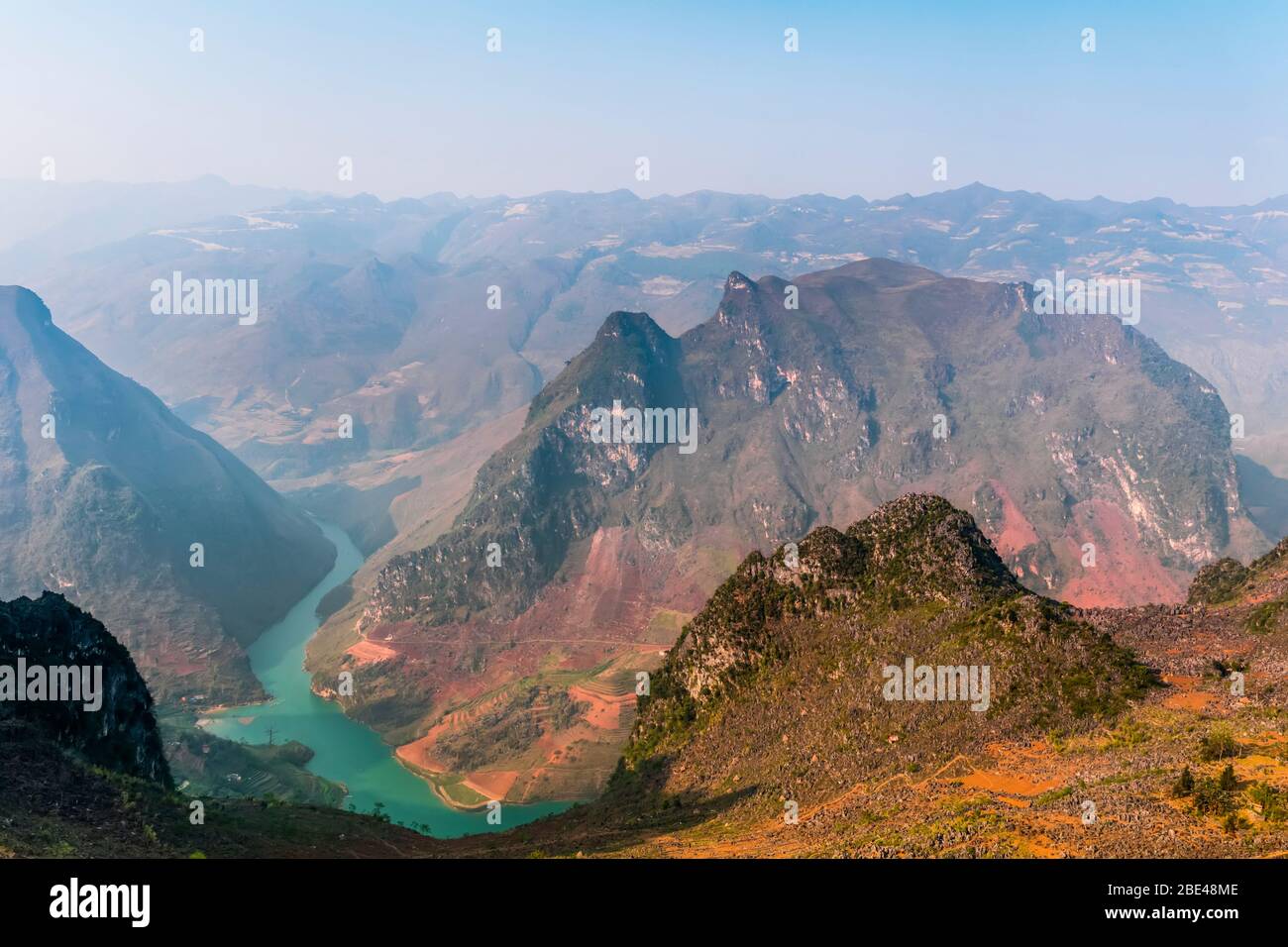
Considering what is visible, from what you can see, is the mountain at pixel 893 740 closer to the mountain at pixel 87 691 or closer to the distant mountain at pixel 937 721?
the distant mountain at pixel 937 721

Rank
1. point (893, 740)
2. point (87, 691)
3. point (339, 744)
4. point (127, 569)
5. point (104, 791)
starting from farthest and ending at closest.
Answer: point (127, 569) < point (339, 744) < point (87, 691) < point (893, 740) < point (104, 791)

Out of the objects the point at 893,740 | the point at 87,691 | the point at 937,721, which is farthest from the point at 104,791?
the point at 937,721

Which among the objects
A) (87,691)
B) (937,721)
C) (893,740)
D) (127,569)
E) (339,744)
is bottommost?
(339,744)

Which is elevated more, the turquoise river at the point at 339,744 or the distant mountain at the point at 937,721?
the distant mountain at the point at 937,721

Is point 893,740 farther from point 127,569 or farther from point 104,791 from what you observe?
point 127,569

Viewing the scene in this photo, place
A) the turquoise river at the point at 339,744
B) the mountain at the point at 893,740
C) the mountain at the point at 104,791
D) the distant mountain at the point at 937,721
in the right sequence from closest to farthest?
the distant mountain at the point at 937,721
the mountain at the point at 893,740
the mountain at the point at 104,791
the turquoise river at the point at 339,744

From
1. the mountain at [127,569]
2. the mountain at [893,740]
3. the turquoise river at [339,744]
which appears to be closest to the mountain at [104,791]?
the mountain at [893,740]

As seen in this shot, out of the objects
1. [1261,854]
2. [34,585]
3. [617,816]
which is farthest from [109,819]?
[34,585]

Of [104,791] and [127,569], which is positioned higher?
[104,791]

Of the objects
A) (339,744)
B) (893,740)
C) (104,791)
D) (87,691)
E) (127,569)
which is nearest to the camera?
(104,791)

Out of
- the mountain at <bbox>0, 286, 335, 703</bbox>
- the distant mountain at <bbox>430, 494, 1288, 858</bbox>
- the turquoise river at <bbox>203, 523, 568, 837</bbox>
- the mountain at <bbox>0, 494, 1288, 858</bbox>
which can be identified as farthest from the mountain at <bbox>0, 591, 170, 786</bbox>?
the mountain at <bbox>0, 286, 335, 703</bbox>

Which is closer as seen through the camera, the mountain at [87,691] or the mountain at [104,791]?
the mountain at [104,791]

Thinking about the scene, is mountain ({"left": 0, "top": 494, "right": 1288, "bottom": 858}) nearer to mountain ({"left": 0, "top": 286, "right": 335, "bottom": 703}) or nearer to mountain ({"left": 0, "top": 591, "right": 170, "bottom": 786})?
mountain ({"left": 0, "top": 591, "right": 170, "bottom": 786})
